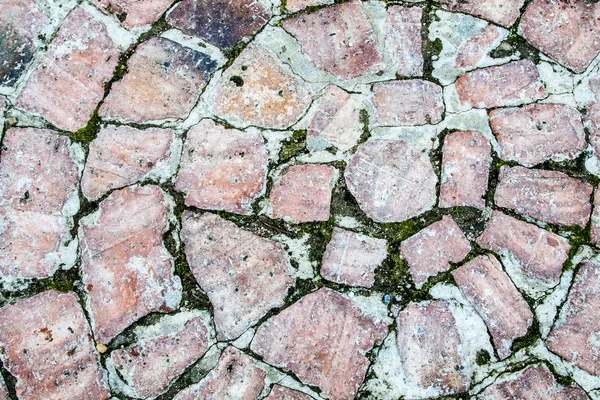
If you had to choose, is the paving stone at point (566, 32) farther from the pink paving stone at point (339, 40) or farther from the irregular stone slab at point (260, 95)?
the irregular stone slab at point (260, 95)

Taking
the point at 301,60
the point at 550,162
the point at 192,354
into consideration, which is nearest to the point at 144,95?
the point at 301,60

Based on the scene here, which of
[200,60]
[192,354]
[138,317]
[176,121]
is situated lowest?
[192,354]

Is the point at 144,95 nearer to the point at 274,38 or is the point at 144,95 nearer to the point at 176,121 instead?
the point at 176,121

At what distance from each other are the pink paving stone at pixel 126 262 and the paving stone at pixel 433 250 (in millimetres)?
798

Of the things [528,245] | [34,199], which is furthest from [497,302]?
[34,199]

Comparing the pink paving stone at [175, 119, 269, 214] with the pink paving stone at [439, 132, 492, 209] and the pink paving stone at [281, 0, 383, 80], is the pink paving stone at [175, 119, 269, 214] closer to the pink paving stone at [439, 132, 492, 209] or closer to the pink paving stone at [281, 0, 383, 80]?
the pink paving stone at [281, 0, 383, 80]

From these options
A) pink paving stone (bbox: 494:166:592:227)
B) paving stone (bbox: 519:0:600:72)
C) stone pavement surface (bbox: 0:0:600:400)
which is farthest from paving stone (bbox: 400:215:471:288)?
paving stone (bbox: 519:0:600:72)

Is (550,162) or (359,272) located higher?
(550,162)

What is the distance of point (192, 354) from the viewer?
185 centimetres

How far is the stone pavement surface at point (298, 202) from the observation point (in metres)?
1.85

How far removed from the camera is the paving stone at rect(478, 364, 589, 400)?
1.85 m

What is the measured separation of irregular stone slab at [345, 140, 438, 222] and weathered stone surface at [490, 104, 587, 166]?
283mm

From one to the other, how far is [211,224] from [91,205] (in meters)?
0.41

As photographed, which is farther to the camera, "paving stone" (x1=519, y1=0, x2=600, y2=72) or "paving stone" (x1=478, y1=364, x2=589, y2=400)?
"paving stone" (x1=519, y1=0, x2=600, y2=72)
